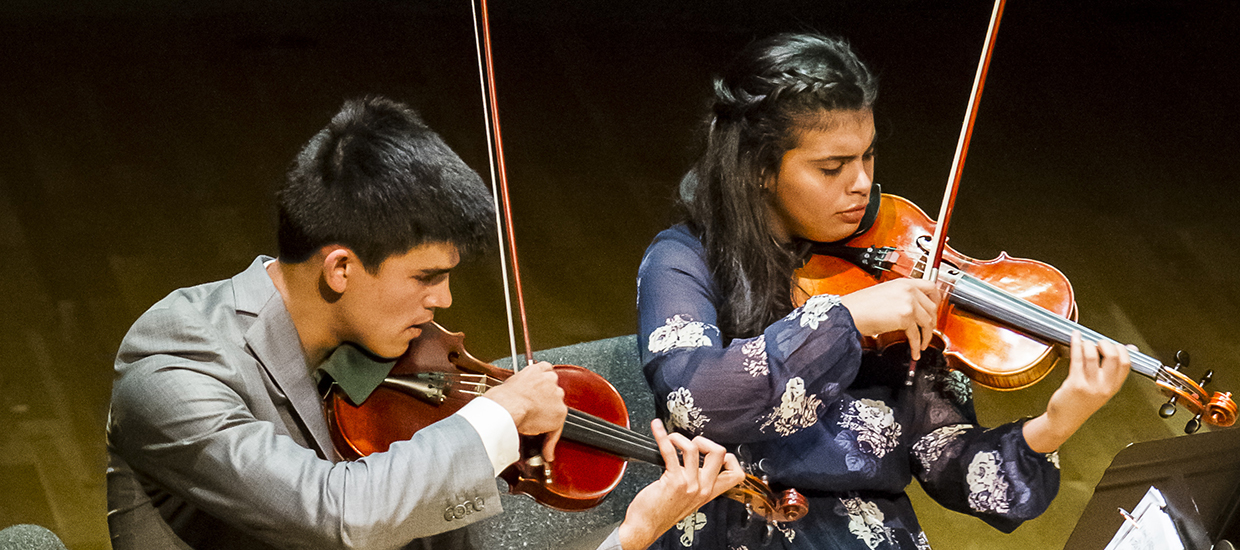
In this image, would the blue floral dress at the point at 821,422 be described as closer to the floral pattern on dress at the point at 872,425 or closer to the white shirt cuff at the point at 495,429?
the floral pattern on dress at the point at 872,425

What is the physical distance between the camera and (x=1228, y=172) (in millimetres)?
2654

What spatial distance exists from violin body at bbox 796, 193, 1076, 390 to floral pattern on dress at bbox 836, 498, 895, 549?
25 cm

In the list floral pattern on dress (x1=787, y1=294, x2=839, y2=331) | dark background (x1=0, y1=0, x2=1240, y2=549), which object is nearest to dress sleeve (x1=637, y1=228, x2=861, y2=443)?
floral pattern on dress (x1=787, y1=294, x2=839, y2=331)

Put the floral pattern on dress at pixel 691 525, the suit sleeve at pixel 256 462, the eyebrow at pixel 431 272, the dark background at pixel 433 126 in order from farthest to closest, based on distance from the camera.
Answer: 1. the dark background at pixel 433 126
2. the floral pattern on dress at pixel 691 525
3. the eyebrow at pixel 431 272
4. the suit sleeve at pixel 256 462

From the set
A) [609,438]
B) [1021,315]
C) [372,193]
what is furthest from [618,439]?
[1021,315]

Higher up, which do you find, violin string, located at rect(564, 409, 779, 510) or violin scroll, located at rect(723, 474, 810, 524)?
violin string, located at rect(564, 409, 779, 510)

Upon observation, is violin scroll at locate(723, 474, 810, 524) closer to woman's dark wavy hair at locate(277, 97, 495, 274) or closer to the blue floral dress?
the blue floral dress

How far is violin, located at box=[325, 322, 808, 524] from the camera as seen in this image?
48.5 inches

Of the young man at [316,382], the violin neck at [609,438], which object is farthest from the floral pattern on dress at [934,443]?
the young man at [316,382]

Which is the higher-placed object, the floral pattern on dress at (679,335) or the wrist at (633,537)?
the floral pattern on dress at (679,335)

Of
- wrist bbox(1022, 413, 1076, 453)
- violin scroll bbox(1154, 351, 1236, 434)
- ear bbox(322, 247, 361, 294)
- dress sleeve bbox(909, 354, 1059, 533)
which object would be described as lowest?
dress sleeve bbox(909, 354, 1059, 533)

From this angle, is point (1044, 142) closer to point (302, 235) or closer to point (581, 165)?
point (581, 165)

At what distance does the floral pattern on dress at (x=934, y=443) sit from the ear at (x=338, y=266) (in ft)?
2.86

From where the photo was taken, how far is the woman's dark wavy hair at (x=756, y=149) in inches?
53.1
